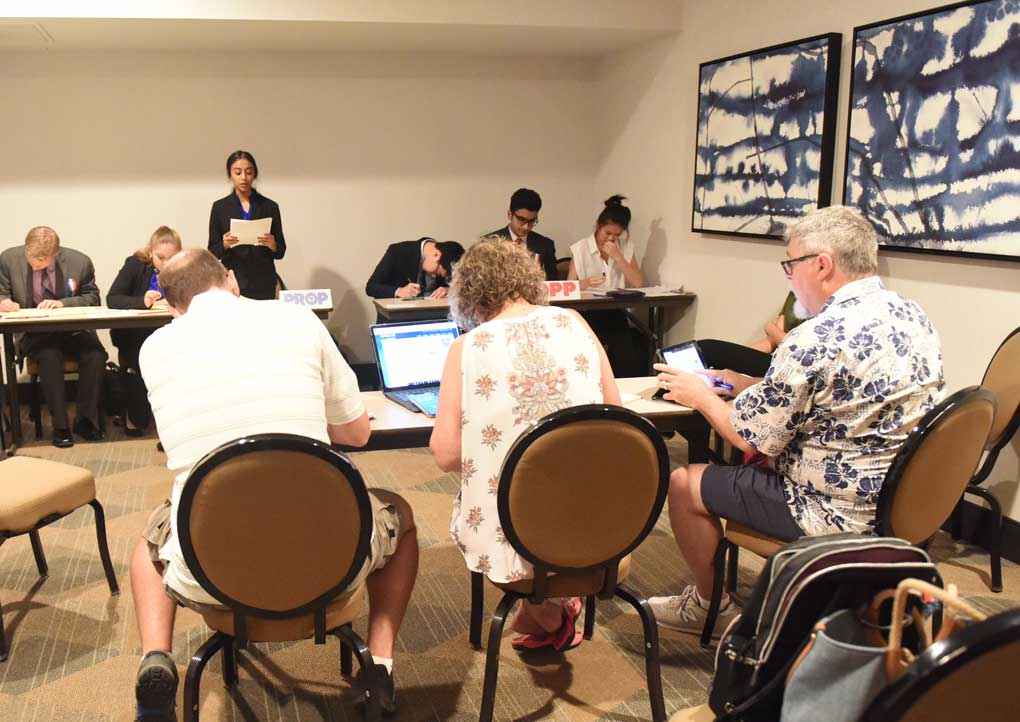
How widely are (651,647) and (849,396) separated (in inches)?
28.7

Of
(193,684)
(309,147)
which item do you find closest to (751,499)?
(193,684)

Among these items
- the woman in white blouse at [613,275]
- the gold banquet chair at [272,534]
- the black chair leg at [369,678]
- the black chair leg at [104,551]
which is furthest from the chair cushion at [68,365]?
the black chair leg at [369,678]

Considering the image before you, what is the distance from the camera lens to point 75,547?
3094mm

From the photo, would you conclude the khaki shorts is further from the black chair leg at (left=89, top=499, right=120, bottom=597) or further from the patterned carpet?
the black chair leg at (left=89, top=499, right=120, bottom=597)

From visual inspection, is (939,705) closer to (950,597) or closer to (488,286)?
(950,597)

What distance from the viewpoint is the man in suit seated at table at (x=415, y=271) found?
4801 millimetres

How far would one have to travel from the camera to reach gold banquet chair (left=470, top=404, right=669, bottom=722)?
1.69 meters

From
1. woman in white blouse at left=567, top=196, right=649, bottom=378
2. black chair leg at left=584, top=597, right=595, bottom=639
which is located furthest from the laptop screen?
woman in white blouse at left=567, top=196, right=649, bottom=378

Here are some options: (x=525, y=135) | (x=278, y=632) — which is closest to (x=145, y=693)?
(x=278, y=632)

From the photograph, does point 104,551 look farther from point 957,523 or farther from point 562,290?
point 957,523

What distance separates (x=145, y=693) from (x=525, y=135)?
5010mm

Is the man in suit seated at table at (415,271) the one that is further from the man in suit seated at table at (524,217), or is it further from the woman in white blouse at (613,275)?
the woman in white blouse at (613,275)

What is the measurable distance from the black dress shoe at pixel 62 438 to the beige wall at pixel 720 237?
3.44 m

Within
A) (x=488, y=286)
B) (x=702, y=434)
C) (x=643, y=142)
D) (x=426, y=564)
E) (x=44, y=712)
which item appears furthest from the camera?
(x=643, y=142)
